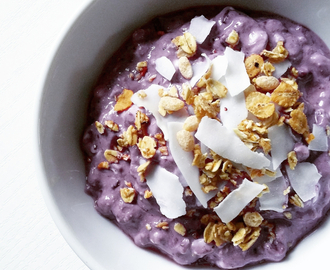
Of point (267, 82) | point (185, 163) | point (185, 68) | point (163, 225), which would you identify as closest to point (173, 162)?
point (185, 163)

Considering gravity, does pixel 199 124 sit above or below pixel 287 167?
above

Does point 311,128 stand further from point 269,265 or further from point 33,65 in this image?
point 33,65

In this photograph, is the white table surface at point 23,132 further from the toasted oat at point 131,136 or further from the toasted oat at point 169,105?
the toasted oat at point 169,105

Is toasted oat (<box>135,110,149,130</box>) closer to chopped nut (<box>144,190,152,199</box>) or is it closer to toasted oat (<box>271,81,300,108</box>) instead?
chopped nut (<box>144,190,152,199</box>)

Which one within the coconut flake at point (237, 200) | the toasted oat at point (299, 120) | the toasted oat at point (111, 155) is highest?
the toasted oat at point (111, 155)

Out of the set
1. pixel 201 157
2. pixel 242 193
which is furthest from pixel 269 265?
pixel 201 157

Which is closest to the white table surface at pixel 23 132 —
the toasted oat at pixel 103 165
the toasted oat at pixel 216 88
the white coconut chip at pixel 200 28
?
the toasted oat at pixel 103 165

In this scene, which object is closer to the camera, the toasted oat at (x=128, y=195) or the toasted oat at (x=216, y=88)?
the toasted oat at (x=216, y=88)

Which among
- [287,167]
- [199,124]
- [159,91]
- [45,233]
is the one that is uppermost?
[159,91]
